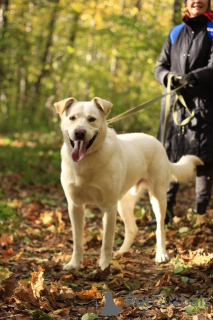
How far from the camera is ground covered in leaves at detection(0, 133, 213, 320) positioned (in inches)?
105

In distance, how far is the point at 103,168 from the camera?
3.40 m

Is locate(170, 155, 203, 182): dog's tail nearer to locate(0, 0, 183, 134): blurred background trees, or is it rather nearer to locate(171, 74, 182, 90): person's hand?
locate(171, 74, 182, 90): person's hand

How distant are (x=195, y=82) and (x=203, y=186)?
1.38 metres

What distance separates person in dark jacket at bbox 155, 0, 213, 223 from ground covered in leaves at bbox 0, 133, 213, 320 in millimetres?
865

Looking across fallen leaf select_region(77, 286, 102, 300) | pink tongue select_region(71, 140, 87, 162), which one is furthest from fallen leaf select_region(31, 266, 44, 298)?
pink tongue select_region(71, 140, 87, 162)

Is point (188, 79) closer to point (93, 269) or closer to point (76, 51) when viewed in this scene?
point (93, 269)

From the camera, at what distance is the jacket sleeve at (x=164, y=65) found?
15.8ft

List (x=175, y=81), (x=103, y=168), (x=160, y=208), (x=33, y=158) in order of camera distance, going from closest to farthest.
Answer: (x=103, y=168) → (x=160, y=208) → (x=175, y=81) → (x=33, y=158)

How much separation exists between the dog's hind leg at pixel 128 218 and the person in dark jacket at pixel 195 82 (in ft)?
3.05

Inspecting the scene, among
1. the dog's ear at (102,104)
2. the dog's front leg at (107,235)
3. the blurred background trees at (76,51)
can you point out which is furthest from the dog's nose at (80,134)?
the blurred background trees at (76,51)

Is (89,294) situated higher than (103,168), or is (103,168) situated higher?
(103,168)

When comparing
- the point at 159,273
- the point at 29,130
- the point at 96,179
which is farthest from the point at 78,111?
the point at 29,130

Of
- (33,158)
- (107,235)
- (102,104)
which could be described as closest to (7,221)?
(107,235)

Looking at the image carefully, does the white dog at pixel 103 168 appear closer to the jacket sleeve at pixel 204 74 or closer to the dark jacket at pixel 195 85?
the dark jacket at pixel 195 85
